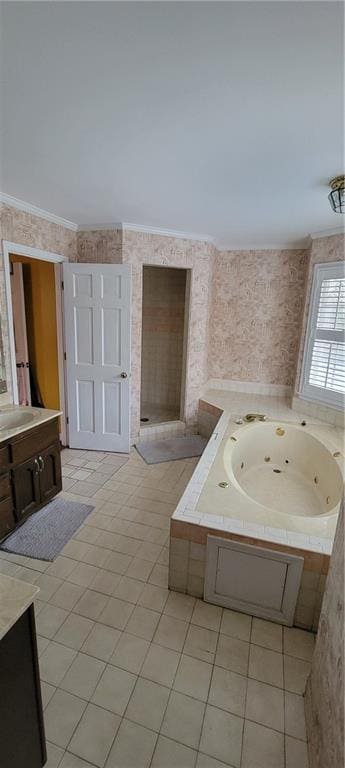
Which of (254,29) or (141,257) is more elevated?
(254,29)

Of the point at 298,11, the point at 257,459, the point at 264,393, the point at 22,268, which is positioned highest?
the point at 298,11

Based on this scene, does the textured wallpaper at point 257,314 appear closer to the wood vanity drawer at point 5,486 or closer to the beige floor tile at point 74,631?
the wood vanity drawer at point 5,486

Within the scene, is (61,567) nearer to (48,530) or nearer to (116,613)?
(48,530)

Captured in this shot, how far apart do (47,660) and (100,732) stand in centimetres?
41

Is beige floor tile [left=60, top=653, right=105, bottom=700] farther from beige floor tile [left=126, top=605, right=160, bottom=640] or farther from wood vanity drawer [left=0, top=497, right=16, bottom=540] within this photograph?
wood vanity drawer [left=0, top=497, right=16, bottom=540]

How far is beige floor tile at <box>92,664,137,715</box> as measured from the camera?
1382mm

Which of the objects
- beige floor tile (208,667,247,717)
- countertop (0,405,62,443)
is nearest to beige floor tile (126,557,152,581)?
beige floor tile (208,667,247,717)

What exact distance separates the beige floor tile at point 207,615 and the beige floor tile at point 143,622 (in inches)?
8.4

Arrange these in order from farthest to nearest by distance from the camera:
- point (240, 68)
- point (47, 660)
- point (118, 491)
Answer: point (118, 491) → point (47, 660) → point (240, 68)

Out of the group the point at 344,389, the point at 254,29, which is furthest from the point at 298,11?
the point at 344,389

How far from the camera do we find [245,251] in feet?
13.6

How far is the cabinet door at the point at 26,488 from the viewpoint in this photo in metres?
2.28

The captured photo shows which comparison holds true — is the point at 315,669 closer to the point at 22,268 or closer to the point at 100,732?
the point at 100,732

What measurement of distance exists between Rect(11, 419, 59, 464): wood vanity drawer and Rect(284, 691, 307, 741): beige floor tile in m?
1.96
